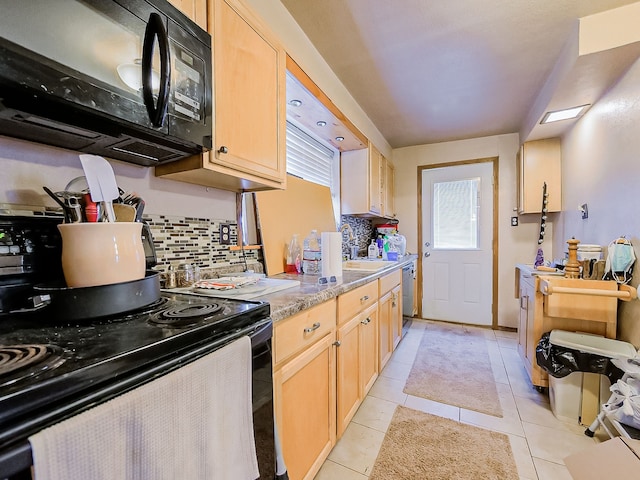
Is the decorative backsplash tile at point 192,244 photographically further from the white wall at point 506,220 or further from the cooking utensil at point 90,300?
the white wall at point 506,220

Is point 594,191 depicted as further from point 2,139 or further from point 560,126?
point 2,139

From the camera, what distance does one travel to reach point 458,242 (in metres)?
3.71

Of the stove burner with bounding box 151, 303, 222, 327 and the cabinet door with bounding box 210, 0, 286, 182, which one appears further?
the cabinet door with bounding box 210, 0, 286, 182

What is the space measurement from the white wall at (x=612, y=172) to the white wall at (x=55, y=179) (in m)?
2.40

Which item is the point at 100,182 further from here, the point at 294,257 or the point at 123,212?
the point at 294,257

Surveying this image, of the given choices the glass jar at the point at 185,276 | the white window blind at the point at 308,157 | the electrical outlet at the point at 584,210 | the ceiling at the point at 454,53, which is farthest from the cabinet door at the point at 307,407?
the electrical outlet at the point at 584,210

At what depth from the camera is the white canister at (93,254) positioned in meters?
0.71

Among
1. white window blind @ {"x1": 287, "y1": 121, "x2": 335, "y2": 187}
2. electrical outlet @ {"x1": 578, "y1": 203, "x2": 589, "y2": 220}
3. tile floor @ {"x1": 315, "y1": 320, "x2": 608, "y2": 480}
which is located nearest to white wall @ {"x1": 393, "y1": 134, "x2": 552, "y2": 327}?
electrical outlet @ {"x1": 578, "y1": 203, "x2": 589, "y2": 220}

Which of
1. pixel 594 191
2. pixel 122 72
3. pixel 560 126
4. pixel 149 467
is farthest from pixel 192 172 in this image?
pixel 560 126

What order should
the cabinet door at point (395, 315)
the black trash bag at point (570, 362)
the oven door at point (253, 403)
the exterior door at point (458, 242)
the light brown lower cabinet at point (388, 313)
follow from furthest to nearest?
the exterior door at point (458, 242), the cabinet door at point (395, 315), the light brown lower cabinet at point (388, 313), the black trash bag at point (570, 362), the oven door at point (253, 403)

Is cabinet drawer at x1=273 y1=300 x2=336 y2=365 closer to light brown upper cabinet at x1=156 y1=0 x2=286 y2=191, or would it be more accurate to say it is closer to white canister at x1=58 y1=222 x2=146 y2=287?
white canister at x1=58 y1=222 x2=146 y2=287

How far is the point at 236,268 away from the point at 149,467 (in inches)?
43.6

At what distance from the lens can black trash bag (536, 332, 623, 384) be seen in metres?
1.55

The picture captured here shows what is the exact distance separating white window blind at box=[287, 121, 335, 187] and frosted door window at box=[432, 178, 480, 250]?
5.45 feet
